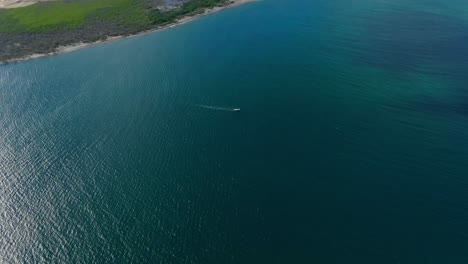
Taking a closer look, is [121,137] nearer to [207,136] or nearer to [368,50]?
[207,136]

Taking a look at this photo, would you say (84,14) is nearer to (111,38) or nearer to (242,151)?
(111,38)

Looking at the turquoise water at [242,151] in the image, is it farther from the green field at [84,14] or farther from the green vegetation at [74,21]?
the green field at [84,14]

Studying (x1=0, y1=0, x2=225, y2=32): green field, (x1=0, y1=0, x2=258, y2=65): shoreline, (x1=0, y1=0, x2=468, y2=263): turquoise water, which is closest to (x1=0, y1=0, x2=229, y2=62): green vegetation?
(x1=0, y1=0, x2=225, y2=32): green field

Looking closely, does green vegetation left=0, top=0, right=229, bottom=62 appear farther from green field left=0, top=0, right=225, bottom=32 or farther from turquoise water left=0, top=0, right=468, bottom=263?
turquoise water left=0, top=0, right=468, bottom=263

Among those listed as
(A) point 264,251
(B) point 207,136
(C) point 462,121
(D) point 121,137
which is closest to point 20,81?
(D) point 121,137

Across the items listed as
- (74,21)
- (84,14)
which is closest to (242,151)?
(74,21)
